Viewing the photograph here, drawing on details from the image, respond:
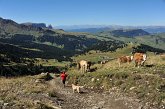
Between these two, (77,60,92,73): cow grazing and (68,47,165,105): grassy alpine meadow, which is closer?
(68,47,165,105): grassy alpine meadow

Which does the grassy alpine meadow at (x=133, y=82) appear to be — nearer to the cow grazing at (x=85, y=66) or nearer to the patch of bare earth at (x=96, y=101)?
the patch of bare earth at (x=96, y=101)

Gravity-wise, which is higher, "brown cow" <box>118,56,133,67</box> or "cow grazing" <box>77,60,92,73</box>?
"brown cow" <box>118,56,133,67</box>

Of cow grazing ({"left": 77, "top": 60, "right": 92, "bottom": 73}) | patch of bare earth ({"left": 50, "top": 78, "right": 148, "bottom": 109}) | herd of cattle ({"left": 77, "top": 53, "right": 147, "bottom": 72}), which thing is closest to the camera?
patch of bare earth ({"left": 50, "top": 78, "right": 148, "bottom": 109})

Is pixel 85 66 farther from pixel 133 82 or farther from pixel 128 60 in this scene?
pixel 133 82

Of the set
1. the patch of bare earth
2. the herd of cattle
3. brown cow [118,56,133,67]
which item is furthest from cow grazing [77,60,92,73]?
the patch of bare earth

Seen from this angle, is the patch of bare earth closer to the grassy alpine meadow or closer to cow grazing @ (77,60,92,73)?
the grassy alpine meadow

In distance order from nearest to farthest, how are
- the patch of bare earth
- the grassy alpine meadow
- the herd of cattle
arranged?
the patch of bare earth, the grassy alpine meadow, the herd of cattle

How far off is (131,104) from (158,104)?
2.36 metres

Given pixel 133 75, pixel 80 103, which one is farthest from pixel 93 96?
Answer: pixel 133 75

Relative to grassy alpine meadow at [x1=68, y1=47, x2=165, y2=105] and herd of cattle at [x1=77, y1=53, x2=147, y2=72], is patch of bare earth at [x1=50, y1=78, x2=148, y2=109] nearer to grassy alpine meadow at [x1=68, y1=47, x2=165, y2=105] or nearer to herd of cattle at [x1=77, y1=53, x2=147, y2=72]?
grassy alpine meadow at [x1=68, y1=47, x2=165, y2=105]

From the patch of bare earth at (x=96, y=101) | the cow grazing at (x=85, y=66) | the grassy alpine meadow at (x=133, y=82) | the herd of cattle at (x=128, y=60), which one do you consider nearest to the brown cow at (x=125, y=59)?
the herd of cattle at (x=128, y=60)

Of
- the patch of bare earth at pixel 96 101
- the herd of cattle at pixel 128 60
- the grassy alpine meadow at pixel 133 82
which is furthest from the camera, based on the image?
the herd of cattle at pixel 128 60

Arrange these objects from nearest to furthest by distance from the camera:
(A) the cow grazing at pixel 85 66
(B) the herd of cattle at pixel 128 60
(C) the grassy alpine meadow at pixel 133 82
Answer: (C) the grassy alpine meadow at pixel 133 82, (B) the herd of cattle at pixel 128 60, (A) the cow grazing at pixel 85 66

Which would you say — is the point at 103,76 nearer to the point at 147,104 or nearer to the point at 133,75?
the point at 133,75
